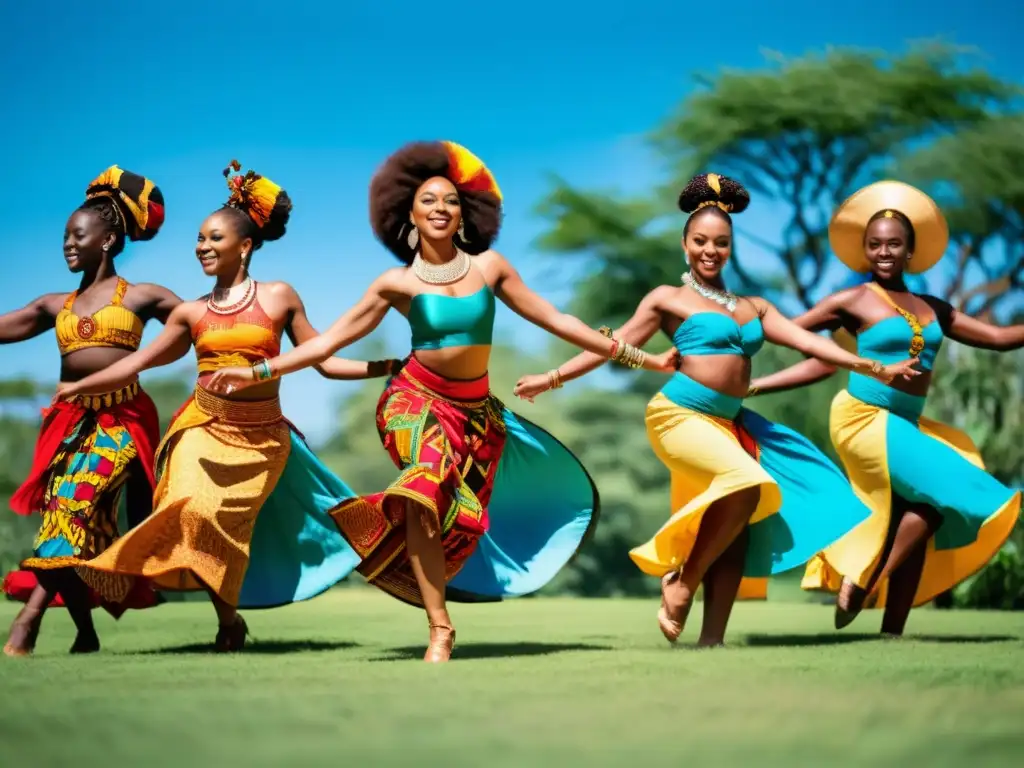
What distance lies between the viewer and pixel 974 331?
6.85 m

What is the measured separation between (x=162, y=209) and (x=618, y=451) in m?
17.9

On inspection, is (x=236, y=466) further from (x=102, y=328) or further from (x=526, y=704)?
(x=526, y=704)

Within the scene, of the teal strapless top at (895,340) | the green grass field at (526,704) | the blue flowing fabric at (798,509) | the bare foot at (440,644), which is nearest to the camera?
the green grass field at (526,704)

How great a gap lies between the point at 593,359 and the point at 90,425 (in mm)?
2256

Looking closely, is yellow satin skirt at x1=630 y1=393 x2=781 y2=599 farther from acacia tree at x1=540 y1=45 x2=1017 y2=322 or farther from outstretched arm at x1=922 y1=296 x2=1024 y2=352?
acacia tree at x1=540 y1=45 x2=1017 y2=322

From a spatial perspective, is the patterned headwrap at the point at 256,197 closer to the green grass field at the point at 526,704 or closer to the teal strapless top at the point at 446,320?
the teal strapless top at the point at 446,320

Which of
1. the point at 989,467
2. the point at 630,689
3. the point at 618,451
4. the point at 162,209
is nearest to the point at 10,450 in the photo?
the point at 618,451

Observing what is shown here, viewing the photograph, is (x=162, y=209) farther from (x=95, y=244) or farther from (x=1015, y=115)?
(x=1015, y=115)

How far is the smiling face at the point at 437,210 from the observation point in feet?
18.8

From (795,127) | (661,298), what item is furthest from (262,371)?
(795,127)

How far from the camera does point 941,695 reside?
13.8 feet

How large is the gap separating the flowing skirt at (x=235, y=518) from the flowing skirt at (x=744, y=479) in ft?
5.10

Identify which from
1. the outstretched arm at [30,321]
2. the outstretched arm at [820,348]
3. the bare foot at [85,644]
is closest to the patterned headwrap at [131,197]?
the outstretched arm at [30,321]

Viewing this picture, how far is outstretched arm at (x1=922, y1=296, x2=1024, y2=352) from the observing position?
22.3ft
